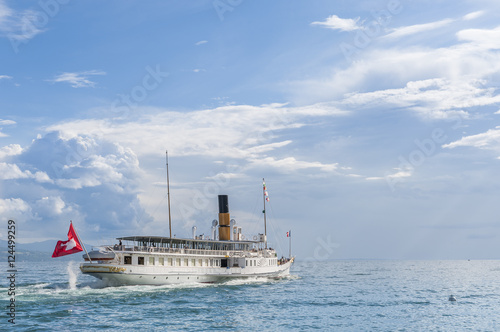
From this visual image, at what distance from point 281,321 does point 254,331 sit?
180 inches

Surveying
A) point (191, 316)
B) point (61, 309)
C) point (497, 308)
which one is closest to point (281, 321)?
point (191, 316)

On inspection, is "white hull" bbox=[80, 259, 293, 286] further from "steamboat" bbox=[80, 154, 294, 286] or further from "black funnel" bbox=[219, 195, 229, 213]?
"black funnel" bbox=[219, 195, 229, 213]

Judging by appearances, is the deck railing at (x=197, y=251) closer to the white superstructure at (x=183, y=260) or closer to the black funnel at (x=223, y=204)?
the white superstructure at (x=183, y=260)

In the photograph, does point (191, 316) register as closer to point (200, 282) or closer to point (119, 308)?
point (119, 308)

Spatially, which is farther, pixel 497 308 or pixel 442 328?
pixel 497 308

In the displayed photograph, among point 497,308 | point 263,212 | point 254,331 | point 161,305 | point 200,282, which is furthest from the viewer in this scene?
point 263,212

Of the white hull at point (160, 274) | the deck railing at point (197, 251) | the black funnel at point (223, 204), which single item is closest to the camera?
the white hull at point (160, 274)

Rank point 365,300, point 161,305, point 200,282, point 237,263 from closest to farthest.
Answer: point 161,305 → point 365,300 → point 200,282 → point 237,263

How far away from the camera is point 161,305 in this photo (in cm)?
4131

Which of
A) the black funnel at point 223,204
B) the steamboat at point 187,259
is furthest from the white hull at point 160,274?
the black funnel at point 223,204

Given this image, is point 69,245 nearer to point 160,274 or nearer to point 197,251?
point 160,274

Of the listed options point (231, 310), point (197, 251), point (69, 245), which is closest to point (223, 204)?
point (197, 251)

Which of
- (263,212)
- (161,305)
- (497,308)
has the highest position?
(263,212)

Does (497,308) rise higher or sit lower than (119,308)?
lower
